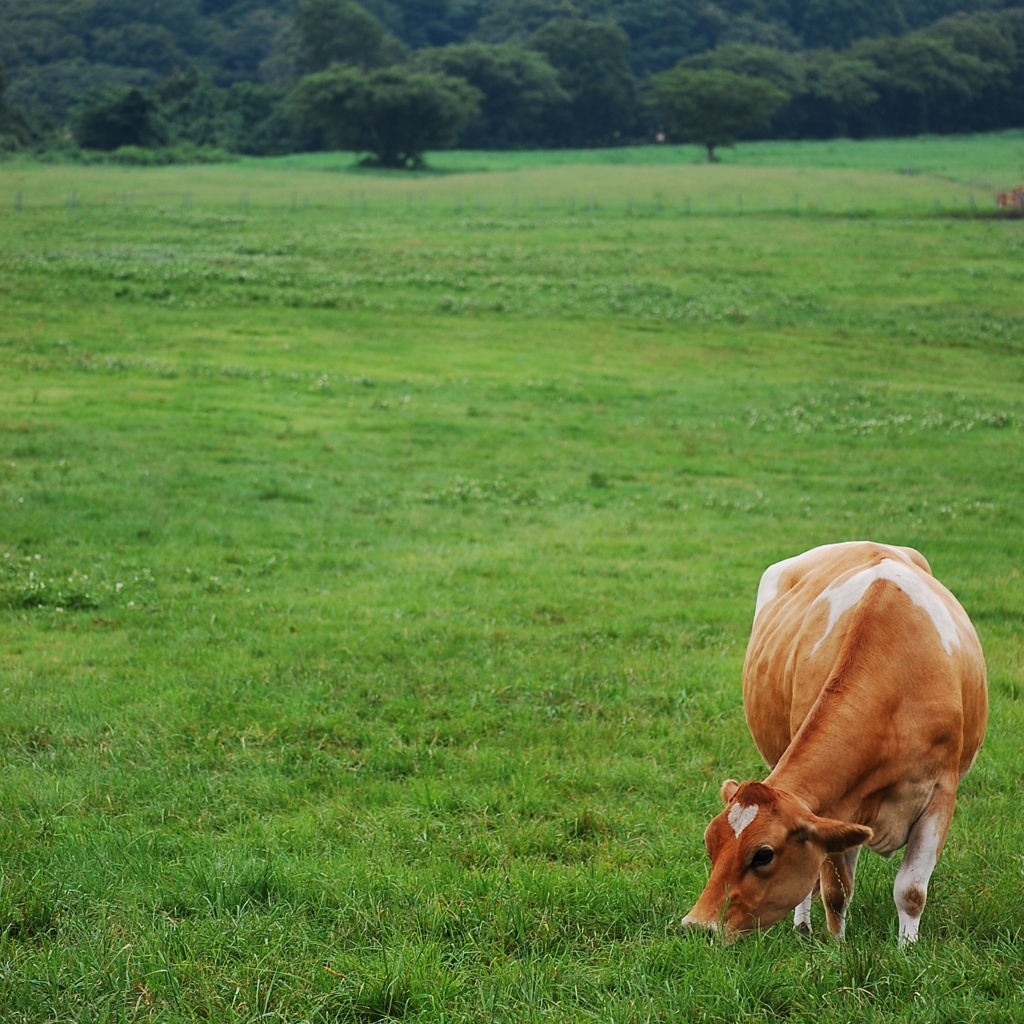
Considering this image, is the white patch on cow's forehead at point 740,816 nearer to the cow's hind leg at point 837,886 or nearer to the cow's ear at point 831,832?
the cow's ear at point 831,832

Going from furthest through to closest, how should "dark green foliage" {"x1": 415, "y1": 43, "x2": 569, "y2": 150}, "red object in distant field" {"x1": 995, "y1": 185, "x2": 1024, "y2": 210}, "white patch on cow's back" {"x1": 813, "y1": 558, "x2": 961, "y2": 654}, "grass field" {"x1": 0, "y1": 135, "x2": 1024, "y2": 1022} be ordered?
1. "dark green foliage" {"x1": 415, "y1": 43, "x2": 569, "y2": 150}
2. "red object in distant field" {"x1": 995, "y1": 185, "x2": 1024, "y2": 210}
3. "white patch on cow's back" {"x1": 813, "y1": 558, "x2": 961, "y2": 654}
4. "grass field" {"x1": 0, "y1": 135, "x2": 1024, "y2": 1022}

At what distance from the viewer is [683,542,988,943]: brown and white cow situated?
4.33 meters

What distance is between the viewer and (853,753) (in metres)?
4.66

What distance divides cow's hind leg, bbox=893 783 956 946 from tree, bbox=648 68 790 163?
103263 mm

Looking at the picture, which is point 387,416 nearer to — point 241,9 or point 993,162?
point 993,162

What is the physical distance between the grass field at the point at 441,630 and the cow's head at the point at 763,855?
187 millimetres

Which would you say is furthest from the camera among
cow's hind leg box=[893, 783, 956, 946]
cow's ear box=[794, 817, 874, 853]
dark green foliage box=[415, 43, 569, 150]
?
dark green foliage box=[415, 43, 569, 150]

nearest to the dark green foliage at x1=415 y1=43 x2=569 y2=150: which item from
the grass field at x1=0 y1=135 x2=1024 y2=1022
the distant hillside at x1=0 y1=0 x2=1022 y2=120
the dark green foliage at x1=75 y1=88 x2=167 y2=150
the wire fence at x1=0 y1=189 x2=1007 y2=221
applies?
the distant hillside at x1=0 y1=0 x2=1022 y2=120

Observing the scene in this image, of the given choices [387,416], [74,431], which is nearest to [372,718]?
[74,431]

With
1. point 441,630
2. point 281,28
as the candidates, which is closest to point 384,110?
point 281,28

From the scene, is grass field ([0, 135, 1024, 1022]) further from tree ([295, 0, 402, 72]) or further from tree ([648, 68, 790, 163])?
tree ([295, 0, 402, 72])

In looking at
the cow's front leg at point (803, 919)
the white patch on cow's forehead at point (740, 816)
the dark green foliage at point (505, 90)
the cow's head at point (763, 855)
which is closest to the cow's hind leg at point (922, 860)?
the cow's front leg at point (803, 919)

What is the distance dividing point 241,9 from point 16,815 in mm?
175719

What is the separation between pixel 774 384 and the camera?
85.4 ft
